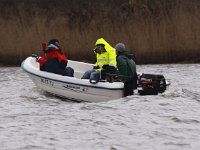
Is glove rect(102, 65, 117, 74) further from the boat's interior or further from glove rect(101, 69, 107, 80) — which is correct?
the boat's interior

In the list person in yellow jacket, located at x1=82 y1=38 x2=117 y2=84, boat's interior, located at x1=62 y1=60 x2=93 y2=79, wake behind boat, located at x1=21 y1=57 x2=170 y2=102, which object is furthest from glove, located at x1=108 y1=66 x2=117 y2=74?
boat's interior, located at x1=62 y1=60 x2=93 y2=79

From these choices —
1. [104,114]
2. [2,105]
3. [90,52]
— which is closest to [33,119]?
[104,114]

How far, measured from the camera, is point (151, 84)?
44.0 feet

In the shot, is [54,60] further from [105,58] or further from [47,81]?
[105,58]

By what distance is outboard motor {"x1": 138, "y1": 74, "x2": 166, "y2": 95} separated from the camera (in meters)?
13.4

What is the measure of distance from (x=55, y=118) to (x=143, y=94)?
3100mm

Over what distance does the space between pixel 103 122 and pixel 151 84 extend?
2.87 m

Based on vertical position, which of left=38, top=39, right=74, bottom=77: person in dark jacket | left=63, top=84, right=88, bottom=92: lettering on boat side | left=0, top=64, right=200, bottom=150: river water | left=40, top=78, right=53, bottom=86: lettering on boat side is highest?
left=38, top=39, right=74, bottom=77: person in dark jacket

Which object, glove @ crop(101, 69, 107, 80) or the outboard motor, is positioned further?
glove @ crop(101, 69, 107, 80)

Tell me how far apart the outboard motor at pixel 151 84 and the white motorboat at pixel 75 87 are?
0.53 meters

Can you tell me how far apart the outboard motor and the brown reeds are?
13501 mm

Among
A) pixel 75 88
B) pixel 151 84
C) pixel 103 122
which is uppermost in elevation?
pixel 151 84

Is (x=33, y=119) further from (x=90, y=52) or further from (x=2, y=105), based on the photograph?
(x=90, y=52)

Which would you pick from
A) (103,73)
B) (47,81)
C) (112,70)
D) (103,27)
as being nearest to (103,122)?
(103,73)
